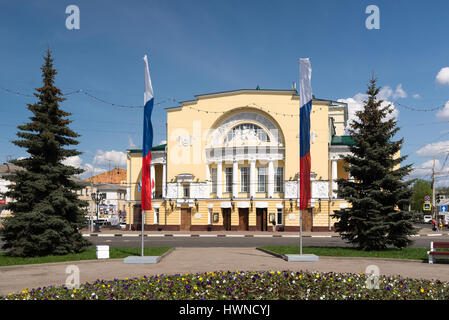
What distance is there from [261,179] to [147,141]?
26337 mm

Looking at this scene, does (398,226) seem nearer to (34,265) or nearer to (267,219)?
(34,265)

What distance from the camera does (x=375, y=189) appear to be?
1844 cm

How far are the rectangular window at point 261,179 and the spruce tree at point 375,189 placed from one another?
22.1 metres

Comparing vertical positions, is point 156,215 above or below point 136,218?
above

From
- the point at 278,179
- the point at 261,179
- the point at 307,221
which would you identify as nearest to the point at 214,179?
the point at 261,179

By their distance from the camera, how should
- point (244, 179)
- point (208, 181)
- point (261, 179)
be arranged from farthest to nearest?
point (208, 181) < point (244, 179) < point (261, 179)

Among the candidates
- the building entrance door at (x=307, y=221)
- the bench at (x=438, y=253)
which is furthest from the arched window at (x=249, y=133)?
the bench at (x=438, y=253)

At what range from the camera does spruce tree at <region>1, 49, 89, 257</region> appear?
54.5 ft

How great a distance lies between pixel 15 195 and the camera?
675 inches

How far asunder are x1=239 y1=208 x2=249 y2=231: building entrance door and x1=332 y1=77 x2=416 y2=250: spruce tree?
22.4 meters

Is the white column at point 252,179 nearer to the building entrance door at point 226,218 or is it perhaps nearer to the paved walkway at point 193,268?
the building entrance door at point 226,218

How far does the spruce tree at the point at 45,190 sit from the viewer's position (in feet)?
54.5

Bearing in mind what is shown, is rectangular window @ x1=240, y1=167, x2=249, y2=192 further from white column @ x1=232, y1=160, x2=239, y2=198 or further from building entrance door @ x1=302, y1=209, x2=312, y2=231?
building entrance door @ x1=302, y1=209, x2=312, y2=231

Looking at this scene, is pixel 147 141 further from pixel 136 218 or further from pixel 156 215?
pixel 136 218
